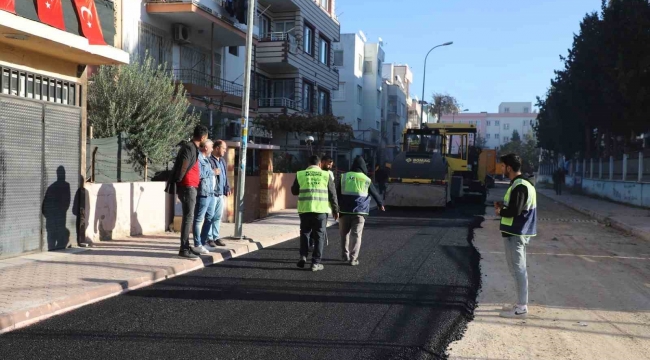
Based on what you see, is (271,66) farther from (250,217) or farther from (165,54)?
(250,217)

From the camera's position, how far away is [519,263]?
6.59 metres

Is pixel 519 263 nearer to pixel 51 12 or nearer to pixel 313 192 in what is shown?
pixel 313 192

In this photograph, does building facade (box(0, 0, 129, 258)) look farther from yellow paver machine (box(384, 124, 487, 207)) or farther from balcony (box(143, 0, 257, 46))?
yellow paver machine (box(384, 124, 487, 207))

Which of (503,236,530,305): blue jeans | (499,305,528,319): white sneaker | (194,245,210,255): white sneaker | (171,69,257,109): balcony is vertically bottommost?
Answer: (499,305,528,319): white sneaker

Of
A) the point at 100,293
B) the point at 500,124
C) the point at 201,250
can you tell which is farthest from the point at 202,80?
the point at 500,124

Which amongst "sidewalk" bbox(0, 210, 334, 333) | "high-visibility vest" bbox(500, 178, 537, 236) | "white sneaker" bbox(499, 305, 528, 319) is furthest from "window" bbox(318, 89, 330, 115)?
"white sneaker" bbox(499, 305, 528, 319)

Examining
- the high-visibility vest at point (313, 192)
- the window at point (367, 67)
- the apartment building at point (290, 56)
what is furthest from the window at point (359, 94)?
the high-visibility vest at point (313, 192)

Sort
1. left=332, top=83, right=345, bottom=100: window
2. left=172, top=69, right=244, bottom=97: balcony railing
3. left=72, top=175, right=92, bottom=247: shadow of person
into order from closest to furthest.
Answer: left=72, top=175, right=92, bottom=247: shadow of person, left=172, top=69, right=244, bottom=97: balcony railing, left=332, top=83, right=345, bottom=100: window

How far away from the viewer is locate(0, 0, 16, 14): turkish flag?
7.86 meters

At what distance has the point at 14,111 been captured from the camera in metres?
8.82

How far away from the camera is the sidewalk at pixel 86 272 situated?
6264mm

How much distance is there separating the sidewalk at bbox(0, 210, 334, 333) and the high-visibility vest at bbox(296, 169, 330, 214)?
1.86 metres

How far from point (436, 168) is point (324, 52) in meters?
17.2

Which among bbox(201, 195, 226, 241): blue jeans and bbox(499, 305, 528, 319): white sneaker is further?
bbox(201, 195, 226, 241): blue jeans
